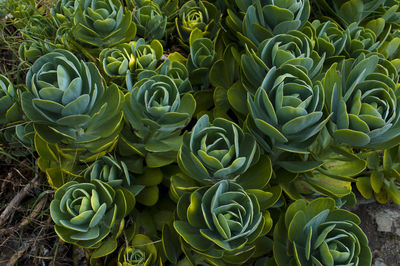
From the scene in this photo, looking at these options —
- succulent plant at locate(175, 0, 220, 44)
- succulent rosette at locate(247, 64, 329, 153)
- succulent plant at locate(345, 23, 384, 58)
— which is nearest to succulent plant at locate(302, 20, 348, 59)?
succulent plant at locate(345, 23, 384, 58)

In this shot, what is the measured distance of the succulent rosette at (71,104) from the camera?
97 cm

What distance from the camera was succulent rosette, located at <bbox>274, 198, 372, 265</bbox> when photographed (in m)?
0.91

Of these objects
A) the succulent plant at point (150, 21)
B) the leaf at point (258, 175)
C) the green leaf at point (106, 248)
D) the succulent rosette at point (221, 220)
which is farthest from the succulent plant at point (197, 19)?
the green leaf at point (106, 248)

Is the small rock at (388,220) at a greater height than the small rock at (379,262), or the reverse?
the small rock at (388,220)

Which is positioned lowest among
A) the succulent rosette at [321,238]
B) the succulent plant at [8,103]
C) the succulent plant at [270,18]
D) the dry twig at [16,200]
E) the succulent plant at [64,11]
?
the dry twig at [16,200]

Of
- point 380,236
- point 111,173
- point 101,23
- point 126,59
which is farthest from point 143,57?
point 380,236

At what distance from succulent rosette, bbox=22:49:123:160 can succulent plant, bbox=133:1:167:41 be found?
502 millimetres

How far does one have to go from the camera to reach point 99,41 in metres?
1.40

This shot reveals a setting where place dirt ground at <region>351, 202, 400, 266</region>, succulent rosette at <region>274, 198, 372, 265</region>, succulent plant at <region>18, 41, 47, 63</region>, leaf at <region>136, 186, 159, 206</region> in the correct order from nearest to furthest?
succulent rosette at <region>274, 198, 372, 265</region> → leaf at <region>136, 186, 159, 206</region> → dirt ground at <region>351, 202, 400, 266</region> → succulent plant at <region>18, 41, 47, 63</region>

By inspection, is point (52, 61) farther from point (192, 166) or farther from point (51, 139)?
point (192, 166)

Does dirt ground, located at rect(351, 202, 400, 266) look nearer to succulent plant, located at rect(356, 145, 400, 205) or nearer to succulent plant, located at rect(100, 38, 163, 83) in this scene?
succulent plant, located at rect(356, 145, 400, 205)

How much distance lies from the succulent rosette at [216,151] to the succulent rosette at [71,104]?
266 mm

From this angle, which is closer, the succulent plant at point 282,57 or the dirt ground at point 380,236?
the succulent plant at point 282,57

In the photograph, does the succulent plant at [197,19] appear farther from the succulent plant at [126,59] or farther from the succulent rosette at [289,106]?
the succulent rosette at [289,106]
